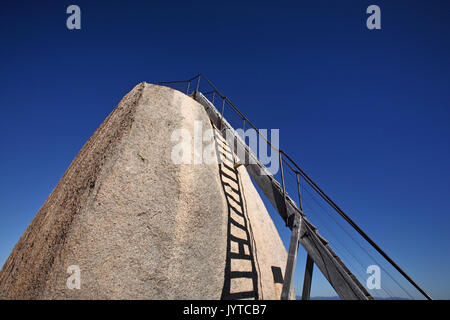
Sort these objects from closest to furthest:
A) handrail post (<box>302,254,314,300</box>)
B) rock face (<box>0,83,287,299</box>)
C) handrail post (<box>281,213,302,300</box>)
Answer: rock face (<box>0,83,287,299</box>), handrail post (<box>281,213,302,300</box>), handrail post (<box>302,254,314,300</box>)

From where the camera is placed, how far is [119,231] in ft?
15.0

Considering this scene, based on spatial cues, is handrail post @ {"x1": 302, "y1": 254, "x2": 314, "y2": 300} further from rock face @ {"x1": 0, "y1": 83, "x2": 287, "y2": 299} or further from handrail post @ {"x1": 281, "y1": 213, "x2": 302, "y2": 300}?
rock face @ {"x1": 0, "y1": 83, "x2": 287, "y2": 299}

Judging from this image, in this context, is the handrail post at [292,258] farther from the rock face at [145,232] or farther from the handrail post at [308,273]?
the rock face at [145,232]

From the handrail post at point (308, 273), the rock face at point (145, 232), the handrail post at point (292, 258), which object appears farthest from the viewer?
the handrail post at point (308, 273)

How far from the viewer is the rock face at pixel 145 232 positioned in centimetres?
416

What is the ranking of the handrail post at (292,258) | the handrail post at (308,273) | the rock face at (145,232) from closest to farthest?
the rock face at (145,232) → the handrail post at (292,258) → the handrail post at (308,273)

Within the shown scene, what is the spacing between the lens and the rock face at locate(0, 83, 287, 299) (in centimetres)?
416

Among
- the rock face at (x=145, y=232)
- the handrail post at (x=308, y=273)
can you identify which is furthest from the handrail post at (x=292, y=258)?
the rock face at (x=145, y=232)

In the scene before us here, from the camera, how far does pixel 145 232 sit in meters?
4.82

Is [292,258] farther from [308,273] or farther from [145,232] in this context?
[145,232]

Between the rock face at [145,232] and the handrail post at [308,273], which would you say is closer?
the rock face at [145,232]

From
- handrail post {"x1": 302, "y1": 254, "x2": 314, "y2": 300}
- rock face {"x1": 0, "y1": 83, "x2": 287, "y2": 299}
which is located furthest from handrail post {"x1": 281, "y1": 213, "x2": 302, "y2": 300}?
rock face {"x1": 0, "y1": 83, "x2": 287, "y2": 299}

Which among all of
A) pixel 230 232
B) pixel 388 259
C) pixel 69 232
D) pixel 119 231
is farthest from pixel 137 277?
pixel 388 259

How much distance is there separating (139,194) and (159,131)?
2.28m
